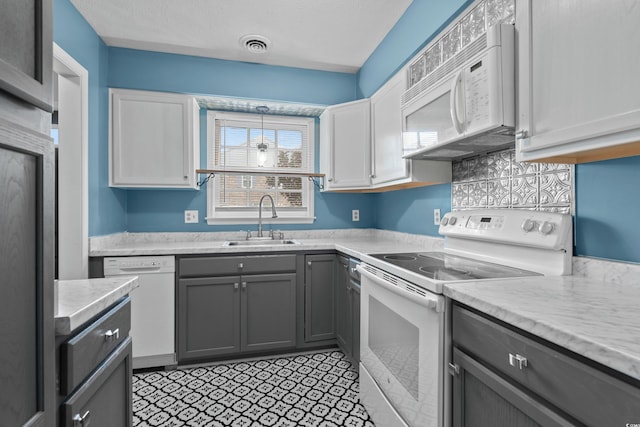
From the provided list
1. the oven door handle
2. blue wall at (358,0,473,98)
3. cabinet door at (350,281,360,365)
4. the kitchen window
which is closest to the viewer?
the oven door handle

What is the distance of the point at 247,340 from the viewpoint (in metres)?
2.40

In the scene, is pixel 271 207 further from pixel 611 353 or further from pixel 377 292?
pixel 611 353

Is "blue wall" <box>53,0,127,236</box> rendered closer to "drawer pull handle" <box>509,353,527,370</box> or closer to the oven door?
the oven door

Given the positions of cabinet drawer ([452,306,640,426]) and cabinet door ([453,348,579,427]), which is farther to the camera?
cabinet door ([453,348,579,427])

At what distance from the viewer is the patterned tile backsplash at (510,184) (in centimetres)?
132

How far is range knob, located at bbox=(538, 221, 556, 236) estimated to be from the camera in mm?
1254

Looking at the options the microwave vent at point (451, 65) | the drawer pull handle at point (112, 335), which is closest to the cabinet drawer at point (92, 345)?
the drawer pull handle at point (112, 335)

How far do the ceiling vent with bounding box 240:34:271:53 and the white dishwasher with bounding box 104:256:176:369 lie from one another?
1875 mm

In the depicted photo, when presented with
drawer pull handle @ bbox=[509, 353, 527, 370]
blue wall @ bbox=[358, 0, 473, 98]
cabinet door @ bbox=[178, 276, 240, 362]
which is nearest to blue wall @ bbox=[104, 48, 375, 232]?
blue wall @ bbox=[358, 0, 473, 98]

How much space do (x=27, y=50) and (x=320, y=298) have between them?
7.37ft

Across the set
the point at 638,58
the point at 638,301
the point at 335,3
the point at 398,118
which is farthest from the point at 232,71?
the point at 638,301

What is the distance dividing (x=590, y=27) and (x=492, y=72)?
327 millimetres

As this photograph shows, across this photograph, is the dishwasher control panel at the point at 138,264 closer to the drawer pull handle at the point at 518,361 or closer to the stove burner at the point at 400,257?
the stove burner at the point at 400,257

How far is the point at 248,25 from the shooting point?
2.42 m
